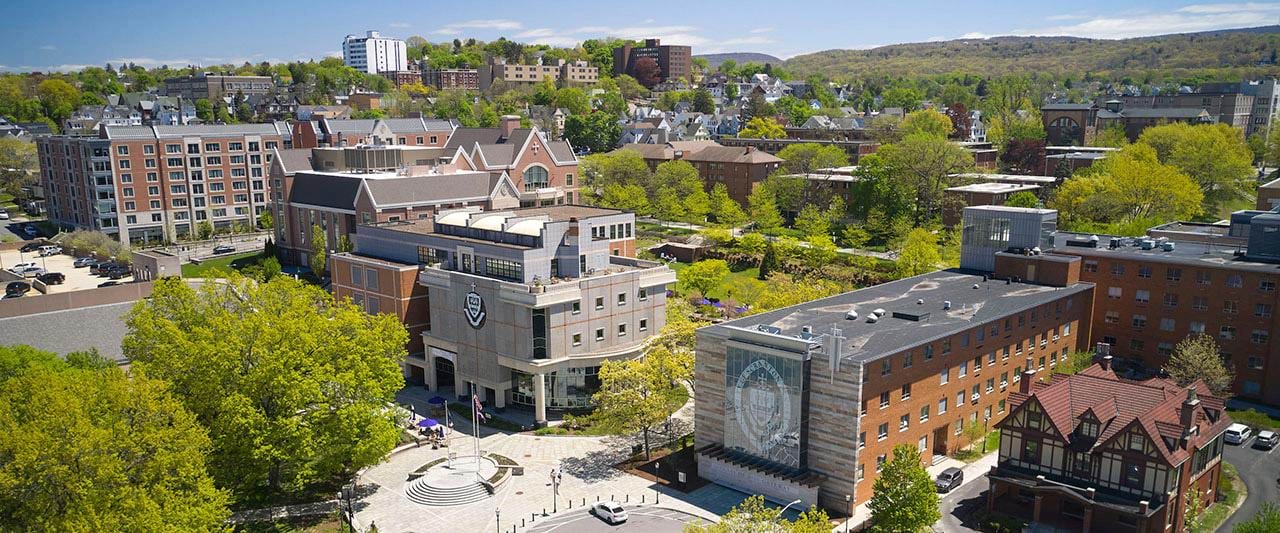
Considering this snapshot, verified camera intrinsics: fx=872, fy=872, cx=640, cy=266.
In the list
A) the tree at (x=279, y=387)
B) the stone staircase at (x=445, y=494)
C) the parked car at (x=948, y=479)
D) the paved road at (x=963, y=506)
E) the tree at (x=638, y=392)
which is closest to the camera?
the tree at (x=279, y=387)

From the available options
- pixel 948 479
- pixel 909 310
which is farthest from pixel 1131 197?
pixel 948 479

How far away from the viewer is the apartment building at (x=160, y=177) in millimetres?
113438

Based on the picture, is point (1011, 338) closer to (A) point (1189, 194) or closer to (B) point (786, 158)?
(A) point (1189, 194)

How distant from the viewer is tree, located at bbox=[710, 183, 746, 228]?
364 feet

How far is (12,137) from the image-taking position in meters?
156

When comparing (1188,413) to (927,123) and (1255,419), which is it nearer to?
(1255,419)

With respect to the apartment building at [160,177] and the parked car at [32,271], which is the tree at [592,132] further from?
the parked car at [32,271]

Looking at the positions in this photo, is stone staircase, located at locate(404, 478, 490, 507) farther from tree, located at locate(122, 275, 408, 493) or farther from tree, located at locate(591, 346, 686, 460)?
tree, located at locate(591, 346, 686, 460)

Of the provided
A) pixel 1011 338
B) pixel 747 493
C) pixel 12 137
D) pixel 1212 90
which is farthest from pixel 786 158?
pixel 12 137

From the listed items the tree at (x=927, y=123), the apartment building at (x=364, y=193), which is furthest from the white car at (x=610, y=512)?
the tree at (x=927, y=123)

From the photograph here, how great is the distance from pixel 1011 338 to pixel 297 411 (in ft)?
131

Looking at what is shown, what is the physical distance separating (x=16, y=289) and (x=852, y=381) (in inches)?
2882

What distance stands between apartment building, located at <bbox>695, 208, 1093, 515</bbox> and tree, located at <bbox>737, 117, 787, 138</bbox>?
113 metres

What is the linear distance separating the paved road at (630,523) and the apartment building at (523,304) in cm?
1287
